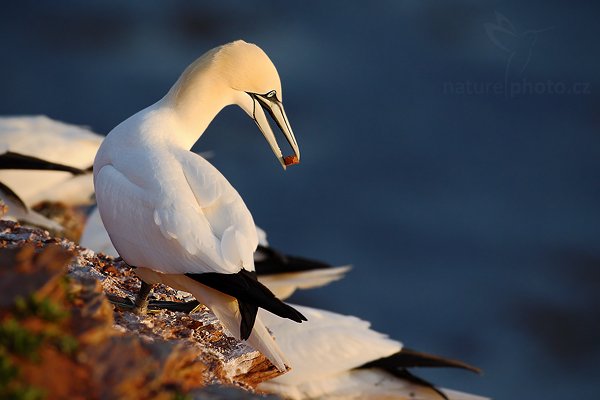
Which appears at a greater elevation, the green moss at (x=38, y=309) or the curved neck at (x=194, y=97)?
the curved neck at (x=194, y=97)

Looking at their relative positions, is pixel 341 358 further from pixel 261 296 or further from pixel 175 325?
pixel 261 296

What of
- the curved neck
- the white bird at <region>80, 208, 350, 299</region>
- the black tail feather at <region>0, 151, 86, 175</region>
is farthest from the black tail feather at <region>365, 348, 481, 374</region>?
the curved neck

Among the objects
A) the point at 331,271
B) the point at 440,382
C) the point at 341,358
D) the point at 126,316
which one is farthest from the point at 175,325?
the point at 440,382

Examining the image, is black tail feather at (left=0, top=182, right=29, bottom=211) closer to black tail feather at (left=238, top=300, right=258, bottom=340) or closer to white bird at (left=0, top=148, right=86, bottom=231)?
white bird at (left=0, top=148, right=86, bottom=231)

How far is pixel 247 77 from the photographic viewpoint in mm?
3004

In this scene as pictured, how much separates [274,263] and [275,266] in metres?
0.02

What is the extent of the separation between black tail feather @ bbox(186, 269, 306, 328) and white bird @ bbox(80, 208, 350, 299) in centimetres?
283

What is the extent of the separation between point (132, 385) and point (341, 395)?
3.18 m

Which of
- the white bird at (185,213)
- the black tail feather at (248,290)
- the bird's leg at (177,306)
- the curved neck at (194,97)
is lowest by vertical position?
the bird's leg at (177,306)

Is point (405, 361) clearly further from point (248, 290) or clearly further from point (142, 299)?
point (248, 290)

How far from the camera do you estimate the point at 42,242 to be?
3.11 metres

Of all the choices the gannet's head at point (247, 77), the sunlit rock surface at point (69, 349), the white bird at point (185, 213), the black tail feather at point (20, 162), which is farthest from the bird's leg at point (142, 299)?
the black tail feather at point (20, 162)

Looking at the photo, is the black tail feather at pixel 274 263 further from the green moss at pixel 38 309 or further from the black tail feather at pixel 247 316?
the green moss at pixel 38 309

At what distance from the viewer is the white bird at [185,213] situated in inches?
101
